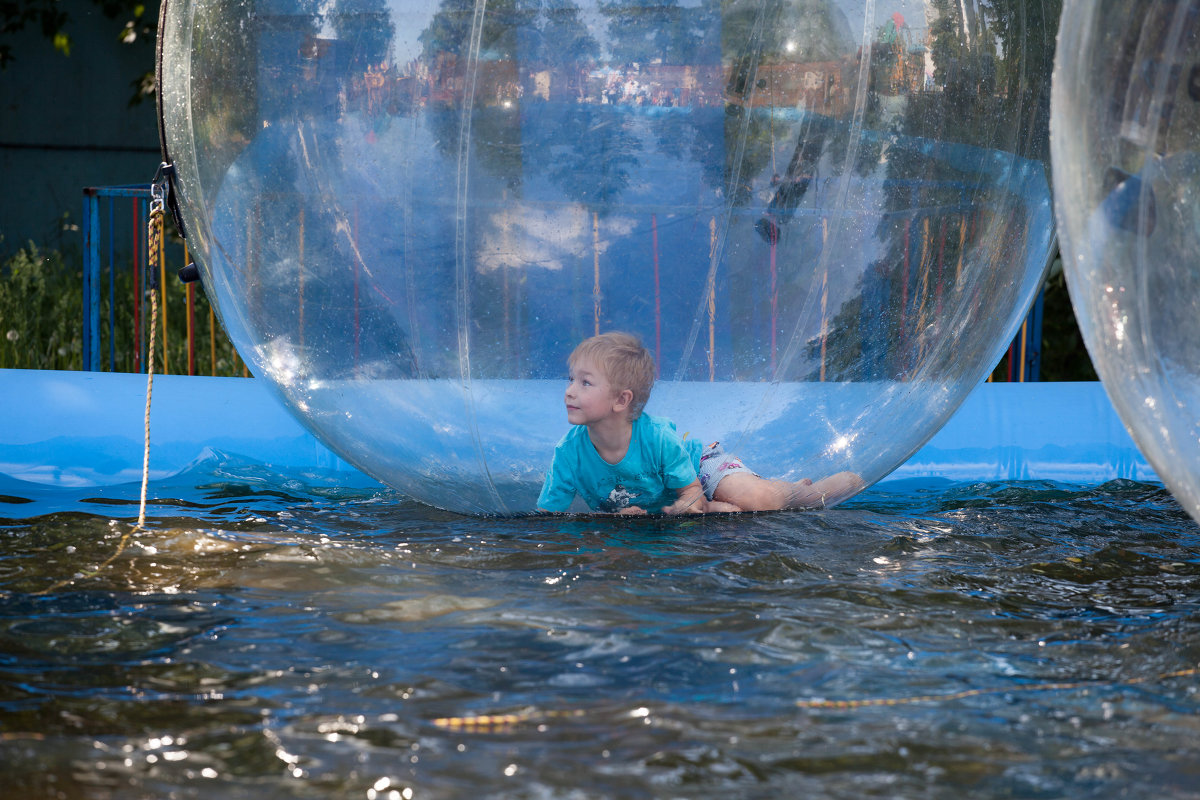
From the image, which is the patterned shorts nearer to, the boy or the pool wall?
the boy

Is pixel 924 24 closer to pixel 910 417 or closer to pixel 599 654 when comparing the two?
pixel 910 417

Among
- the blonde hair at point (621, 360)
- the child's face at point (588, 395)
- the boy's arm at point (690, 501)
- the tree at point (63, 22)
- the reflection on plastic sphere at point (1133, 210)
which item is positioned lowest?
the boy's arm at point (690, 501)

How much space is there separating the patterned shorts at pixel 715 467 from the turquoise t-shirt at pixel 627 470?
0.08 ft

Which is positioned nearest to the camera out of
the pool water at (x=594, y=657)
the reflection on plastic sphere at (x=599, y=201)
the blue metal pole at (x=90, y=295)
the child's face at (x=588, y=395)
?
the pool water at (x=594, y=657)

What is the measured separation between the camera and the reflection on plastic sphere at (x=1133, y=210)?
2.30 m

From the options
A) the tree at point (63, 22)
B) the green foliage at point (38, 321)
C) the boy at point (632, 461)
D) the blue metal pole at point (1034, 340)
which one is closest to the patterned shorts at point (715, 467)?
the boy at point (632, 461)

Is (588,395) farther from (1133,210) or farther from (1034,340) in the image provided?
(1034,340)

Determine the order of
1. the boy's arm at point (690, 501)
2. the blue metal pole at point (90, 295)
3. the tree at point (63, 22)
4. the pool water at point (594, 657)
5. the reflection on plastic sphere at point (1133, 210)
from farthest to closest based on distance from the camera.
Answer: the tree at point (63, 22) → the blue metal pole at point (90, 295) → the boy's arm at point (690, 501) → the reflection on plastic sphere at point (1133, 210) → the pool water at point (594, 657)

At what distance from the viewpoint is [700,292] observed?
284 cm

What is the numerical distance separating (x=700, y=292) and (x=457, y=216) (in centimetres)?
55

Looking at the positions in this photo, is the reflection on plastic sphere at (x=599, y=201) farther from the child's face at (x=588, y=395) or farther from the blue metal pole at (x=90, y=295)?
the blue metal pole at (x=90, y=295)

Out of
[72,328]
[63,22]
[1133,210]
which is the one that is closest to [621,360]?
[1133,210]

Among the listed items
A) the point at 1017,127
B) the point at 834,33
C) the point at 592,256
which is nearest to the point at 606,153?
the point at 592,256

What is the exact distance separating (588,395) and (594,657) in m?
0.85
